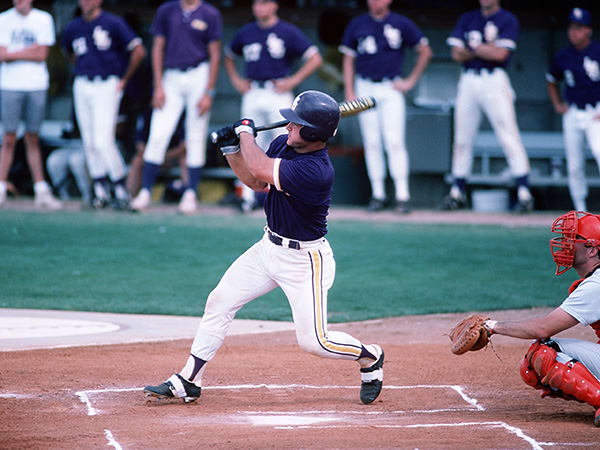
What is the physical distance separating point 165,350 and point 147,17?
9.98 m

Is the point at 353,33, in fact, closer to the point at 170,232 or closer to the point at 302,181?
the point at 170,232

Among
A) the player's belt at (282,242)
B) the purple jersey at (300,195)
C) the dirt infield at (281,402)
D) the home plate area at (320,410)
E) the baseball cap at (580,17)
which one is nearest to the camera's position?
the dirt infield at (281,402)

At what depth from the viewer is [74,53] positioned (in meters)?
11.5

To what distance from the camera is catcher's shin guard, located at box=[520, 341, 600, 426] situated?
475 cm

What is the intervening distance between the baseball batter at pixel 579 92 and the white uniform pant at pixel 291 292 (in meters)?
6.79

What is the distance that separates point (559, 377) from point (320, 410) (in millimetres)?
1161

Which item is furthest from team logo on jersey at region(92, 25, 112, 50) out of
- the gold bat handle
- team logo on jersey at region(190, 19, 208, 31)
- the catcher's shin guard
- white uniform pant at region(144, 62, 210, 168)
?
the catcher's shin guard

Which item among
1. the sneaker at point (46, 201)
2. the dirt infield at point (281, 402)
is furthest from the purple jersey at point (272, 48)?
the dirt infield at point (281, 402)

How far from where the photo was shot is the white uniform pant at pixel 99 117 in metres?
11.4

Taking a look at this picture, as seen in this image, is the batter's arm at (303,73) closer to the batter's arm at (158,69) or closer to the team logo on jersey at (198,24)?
the team logo on jersey at (198,24)

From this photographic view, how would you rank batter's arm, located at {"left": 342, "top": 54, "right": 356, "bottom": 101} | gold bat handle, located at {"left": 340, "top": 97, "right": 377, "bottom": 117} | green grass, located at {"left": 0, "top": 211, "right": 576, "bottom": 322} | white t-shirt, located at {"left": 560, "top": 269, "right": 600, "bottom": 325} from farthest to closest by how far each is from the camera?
batter's arm, located at {"left": 342, "top": 54, "right": 356, "bottom": 101}
green grass, located at {"left": 0, "top": 211, "right": 576, "bottom": 322}
gold bat handle, located at {"left": 340, "top": 97, "right": 377, "bottom": 117}
white t-shirt, located at {"left": 560, "top": 269, "right": 600, "bottom": 325}

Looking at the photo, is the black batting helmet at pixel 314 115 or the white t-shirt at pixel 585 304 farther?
the black batting helmet at pixel 314 115

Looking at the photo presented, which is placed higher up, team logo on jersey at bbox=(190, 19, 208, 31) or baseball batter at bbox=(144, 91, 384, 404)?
team logo on jersey at bbox=(190, 19, 208, 31)

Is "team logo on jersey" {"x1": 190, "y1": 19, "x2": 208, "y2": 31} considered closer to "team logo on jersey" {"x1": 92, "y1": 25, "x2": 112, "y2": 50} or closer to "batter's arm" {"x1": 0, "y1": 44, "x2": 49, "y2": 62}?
"team logo on jersey" {"x1": 92, "y1": 25, "x2": 112, "y2": 50}
